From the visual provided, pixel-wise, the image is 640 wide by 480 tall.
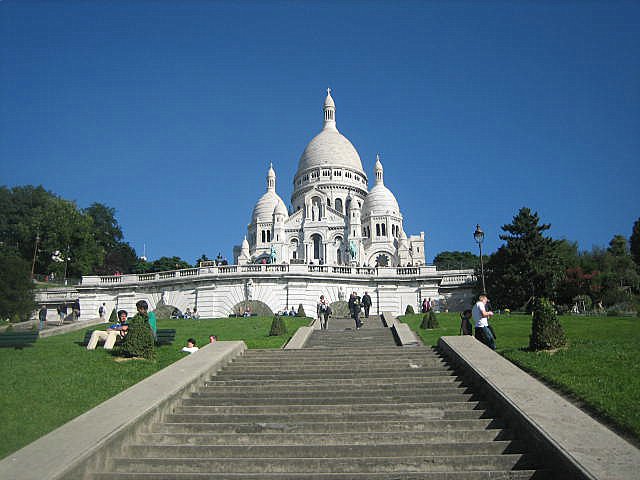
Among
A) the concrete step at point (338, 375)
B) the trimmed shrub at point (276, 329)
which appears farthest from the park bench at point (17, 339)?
the trimmed shrub at point (276, 329)

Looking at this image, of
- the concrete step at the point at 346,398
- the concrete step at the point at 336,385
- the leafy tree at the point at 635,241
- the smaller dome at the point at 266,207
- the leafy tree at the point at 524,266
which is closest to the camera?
the concrete step at the point at 346,398

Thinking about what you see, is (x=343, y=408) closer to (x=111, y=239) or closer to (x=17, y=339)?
(x=17, y=339)

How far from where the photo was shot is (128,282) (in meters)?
45.0

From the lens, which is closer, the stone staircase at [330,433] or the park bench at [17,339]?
the stone staircase at [330,433]

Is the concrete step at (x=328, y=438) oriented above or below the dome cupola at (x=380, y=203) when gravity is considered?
below

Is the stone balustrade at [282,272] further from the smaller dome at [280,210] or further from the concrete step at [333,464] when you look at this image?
the smaller dome at [280,210]

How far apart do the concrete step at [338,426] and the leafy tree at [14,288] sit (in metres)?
24.1

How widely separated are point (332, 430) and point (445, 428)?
1.62 m

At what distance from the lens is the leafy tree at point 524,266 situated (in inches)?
1613

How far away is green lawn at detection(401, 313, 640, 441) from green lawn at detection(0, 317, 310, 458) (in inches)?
297

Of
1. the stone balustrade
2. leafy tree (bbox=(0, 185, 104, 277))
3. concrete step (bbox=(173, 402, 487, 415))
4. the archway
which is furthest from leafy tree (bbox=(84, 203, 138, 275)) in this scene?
concrete step (bbox=(173, 402, 487, 415))

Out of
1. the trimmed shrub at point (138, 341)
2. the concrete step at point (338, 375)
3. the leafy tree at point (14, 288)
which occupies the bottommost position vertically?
the concrete step at point (338, 375)

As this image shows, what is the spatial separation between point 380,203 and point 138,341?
244 feet

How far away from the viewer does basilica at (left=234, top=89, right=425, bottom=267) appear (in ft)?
263
